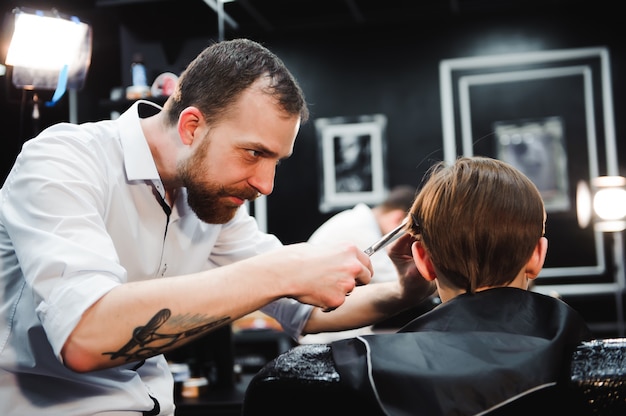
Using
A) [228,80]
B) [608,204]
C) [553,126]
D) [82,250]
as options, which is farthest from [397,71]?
[82,250]

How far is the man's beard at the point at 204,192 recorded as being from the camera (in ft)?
5.11

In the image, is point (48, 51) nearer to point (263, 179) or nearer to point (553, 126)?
point (263, 179)

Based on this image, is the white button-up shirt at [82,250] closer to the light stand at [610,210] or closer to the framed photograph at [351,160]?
the light stand at [610,210]

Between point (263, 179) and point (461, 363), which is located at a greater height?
point (263, 179)

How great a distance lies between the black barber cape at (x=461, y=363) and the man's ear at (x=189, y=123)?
0.70 meters

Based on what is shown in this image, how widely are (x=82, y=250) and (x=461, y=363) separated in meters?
0.68

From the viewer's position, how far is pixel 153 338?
116 cm

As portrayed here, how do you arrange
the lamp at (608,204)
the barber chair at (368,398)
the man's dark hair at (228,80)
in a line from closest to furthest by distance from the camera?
the barber chair at (368,398)
the man's dark hair at (228,80)
the lamp at (608,204)

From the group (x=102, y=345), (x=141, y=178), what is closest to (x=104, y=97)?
(x=141, y=178)

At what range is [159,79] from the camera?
120 inches

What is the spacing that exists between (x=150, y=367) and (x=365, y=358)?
74 cm

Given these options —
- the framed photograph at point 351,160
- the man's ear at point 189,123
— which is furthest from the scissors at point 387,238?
the framed photograph at point 351,160

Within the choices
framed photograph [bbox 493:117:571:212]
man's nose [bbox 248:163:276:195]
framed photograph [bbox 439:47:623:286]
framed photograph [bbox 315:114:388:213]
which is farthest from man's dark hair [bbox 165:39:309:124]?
framed photograph [bbox 493:117:571:212]

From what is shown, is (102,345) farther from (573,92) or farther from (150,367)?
(573,92)
